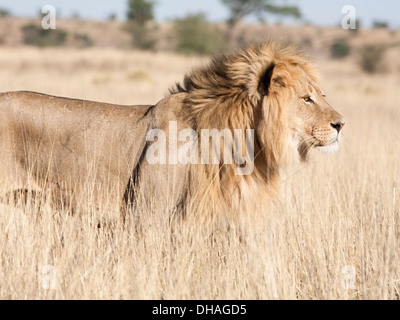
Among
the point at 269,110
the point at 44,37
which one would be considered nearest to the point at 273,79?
the point at 269,110

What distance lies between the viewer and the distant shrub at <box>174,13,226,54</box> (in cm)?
4450

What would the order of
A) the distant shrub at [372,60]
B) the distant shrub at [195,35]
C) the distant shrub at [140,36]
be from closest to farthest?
the distant shrub at [372,60] < the distant shrub at [195,35] < the distant shrub at [140,36]

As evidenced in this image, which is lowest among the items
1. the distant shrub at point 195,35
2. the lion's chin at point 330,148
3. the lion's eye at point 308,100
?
the lion's chin at point 330,148

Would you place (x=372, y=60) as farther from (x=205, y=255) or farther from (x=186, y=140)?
(x=205, y=255)

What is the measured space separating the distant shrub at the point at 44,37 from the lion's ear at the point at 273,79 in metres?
43.5

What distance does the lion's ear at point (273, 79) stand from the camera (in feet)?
15.2

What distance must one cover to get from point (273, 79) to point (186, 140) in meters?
0.80

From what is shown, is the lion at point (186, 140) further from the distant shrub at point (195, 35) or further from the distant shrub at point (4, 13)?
the distant shrub at point (4, 13)

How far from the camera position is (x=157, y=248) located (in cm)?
447

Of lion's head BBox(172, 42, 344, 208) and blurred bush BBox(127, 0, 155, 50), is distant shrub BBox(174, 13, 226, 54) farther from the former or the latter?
lion's head BBox(172, 42, 344, 208)

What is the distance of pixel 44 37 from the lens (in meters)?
48.1

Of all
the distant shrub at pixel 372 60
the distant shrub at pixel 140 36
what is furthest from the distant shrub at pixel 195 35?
the distant shrub at pixel 372 60
